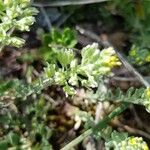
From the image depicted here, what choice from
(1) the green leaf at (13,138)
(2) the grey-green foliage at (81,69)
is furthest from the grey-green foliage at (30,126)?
(2) the grey-green foliage at (81,69)

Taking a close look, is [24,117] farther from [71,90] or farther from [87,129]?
[71,90]

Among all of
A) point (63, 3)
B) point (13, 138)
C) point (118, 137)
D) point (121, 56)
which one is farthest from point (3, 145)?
point (63, 3)

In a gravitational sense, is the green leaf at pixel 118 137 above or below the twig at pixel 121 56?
below

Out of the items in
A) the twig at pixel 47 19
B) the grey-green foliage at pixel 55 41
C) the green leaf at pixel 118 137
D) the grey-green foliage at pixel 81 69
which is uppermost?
A: the twig at pixel 47 19

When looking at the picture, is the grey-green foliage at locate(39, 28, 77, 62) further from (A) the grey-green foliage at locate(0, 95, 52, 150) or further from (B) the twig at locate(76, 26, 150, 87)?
(A) the grey-green foliage at locate(0, 95, 52, 150)

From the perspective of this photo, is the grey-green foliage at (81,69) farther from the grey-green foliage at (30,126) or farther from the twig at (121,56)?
the grey-green foliage at (30,126)

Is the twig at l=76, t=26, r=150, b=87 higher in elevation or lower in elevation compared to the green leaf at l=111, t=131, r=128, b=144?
higher

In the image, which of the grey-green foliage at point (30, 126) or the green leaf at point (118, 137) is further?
the grey-green foliage at point (30, 126)

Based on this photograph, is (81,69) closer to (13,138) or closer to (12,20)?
(12,20)

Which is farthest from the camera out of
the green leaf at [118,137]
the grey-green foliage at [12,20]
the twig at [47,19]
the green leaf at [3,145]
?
the twig at [47,19]

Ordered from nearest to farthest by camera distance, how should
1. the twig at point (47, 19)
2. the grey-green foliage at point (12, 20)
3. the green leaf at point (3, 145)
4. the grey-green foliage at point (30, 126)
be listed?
the grey-green foliage at point (12, 20) < the green leaf at point (3, 145) < the grey-green foliage at point (30, 126) < the twig at point (47, 19)

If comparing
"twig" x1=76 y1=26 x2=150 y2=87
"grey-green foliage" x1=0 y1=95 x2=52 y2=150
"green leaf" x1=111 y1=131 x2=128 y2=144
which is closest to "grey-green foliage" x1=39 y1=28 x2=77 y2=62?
"twig" x1=76 y1=26 x2=150 y2=87

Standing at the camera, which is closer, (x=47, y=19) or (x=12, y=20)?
(x=12, y=20)

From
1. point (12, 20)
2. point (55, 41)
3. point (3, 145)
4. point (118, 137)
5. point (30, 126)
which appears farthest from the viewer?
point (55, 41)
